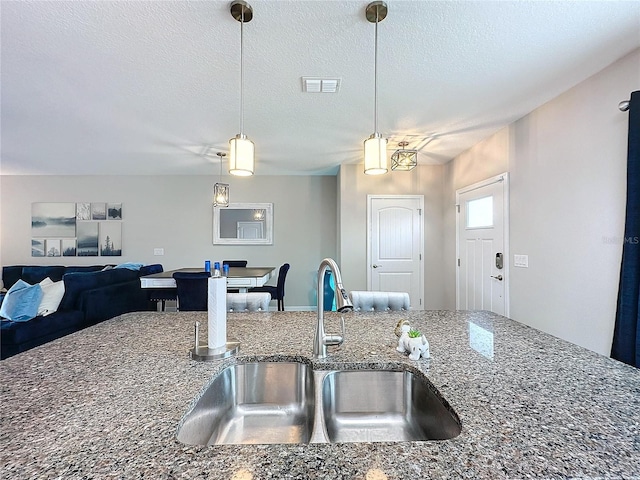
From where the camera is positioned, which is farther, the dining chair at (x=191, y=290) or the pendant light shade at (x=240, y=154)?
the dining chair at (x=191, y=290)

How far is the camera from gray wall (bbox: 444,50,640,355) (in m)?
1.95

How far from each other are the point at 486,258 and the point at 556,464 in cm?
326

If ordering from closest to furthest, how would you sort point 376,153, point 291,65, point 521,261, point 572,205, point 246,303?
point 376,153 < point 246,303 < point 291,65 < point 572,205 < point 521,261

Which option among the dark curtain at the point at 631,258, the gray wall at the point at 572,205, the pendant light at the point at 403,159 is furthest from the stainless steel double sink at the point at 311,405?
the pendant light at the point at 403,159

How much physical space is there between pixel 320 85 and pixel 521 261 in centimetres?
248

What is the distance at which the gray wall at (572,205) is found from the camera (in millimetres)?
1947

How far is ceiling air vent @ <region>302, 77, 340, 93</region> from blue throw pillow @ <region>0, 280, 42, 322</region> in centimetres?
317

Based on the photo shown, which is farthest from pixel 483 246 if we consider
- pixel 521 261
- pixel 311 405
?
pixel 311 405

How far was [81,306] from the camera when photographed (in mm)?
3080

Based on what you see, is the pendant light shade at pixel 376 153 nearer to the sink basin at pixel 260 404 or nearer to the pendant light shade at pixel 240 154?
the pendant light shade at pixel 240 154

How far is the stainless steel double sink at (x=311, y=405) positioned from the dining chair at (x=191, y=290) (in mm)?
2044

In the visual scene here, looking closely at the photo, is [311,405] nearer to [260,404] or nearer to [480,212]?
[260,404]

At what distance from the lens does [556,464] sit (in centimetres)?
52

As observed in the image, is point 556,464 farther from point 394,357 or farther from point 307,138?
point 307,138
